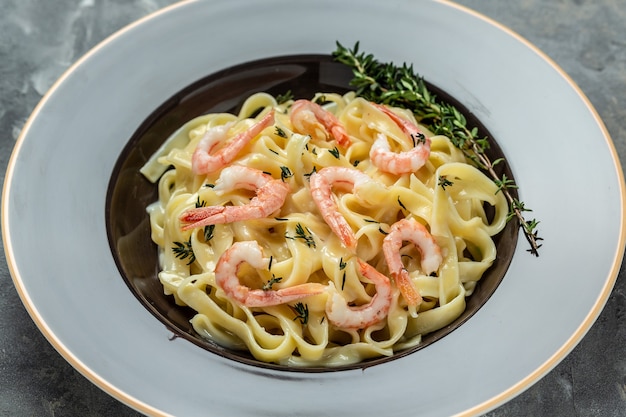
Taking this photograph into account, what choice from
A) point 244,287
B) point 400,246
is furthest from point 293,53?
point 244,287

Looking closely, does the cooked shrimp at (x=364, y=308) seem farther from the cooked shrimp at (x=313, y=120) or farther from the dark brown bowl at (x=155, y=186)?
the cooked shrimp at (x=313, y=120)

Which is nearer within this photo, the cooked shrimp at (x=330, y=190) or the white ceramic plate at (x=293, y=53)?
the white ceramic plate at (x=293, y=53)

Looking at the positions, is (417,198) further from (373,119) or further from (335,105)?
(335,105)

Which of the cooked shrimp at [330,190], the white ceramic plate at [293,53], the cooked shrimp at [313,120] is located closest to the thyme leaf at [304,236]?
the cooked shrimp at [330,190]

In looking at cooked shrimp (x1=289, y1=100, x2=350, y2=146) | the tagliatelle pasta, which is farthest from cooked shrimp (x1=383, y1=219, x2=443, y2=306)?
cooked shrimp (x1=289, y1=100, x2=350, y2=146)

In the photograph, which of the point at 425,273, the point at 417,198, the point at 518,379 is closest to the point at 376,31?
the point at 417,198
